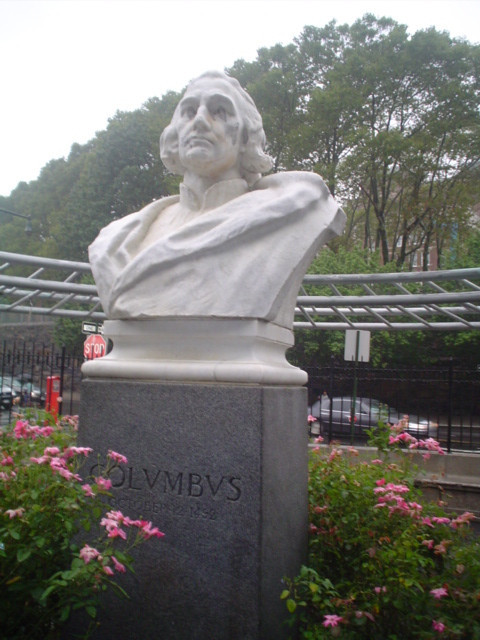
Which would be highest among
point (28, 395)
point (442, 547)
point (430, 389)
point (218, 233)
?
point (218, 233)

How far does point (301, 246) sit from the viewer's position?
11.8 feet

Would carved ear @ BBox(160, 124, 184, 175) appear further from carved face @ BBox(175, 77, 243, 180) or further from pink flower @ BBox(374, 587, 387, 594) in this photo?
pink flower @ BBox(374, 587, 387, 594)

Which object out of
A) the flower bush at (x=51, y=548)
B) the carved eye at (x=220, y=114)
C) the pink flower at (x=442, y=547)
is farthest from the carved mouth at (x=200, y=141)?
the pink flower at (x=442, y=547)

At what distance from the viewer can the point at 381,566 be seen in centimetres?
338

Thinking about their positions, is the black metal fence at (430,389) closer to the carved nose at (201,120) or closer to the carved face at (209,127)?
the carved face at (209,127)

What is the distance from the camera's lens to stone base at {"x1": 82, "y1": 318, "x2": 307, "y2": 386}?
3.23 meters

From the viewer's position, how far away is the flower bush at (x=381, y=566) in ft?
9.91

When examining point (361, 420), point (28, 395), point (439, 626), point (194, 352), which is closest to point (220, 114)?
point (194, 352)

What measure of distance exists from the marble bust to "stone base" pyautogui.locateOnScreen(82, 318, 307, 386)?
0.05 metres

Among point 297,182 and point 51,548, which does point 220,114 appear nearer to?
point 297,182

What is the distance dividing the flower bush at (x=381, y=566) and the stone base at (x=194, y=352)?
976mm

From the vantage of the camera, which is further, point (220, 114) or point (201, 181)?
point (201, 181)

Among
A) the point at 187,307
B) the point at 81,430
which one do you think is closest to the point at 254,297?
the point at 187,307

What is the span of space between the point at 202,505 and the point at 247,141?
87.8 inches
